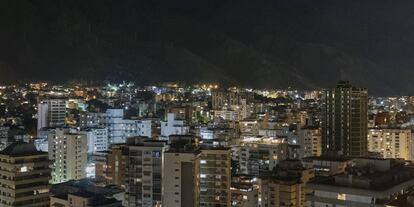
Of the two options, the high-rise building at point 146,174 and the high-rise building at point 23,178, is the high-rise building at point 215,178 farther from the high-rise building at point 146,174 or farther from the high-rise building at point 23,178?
the high-rise building at point 23,178

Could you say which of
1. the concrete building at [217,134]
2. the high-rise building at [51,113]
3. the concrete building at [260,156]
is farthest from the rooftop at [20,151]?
the high-rise building at [51,113]

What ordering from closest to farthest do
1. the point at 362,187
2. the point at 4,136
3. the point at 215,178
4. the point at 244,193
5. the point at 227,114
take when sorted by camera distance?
the point at 362,187, the point at 215,178, the point at 244,193, the point at 4,136, the point at 227,114

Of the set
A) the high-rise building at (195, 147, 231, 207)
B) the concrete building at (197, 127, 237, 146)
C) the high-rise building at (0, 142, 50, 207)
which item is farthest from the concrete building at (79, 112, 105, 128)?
the high-rise building at (0, 142, 50, 207)

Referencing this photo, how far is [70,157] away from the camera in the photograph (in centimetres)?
1539

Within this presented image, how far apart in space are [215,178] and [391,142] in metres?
10.8

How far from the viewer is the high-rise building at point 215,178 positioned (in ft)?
35.6

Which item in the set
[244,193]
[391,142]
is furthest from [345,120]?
[244,193]

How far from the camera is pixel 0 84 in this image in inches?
1421

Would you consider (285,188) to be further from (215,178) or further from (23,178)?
(23,178)

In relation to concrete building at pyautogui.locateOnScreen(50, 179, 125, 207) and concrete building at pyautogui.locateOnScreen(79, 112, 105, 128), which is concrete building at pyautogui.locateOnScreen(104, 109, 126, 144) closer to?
concrete building at pyautogui.locateOnScreen(79, 112, 105, 128)

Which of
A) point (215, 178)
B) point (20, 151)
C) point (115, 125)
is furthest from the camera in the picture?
point (115, 125)

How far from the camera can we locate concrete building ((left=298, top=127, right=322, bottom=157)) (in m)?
18.7

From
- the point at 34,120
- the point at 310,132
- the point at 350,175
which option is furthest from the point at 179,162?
the point at 34,120

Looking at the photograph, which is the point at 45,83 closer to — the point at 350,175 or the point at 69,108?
the point at 69,108
